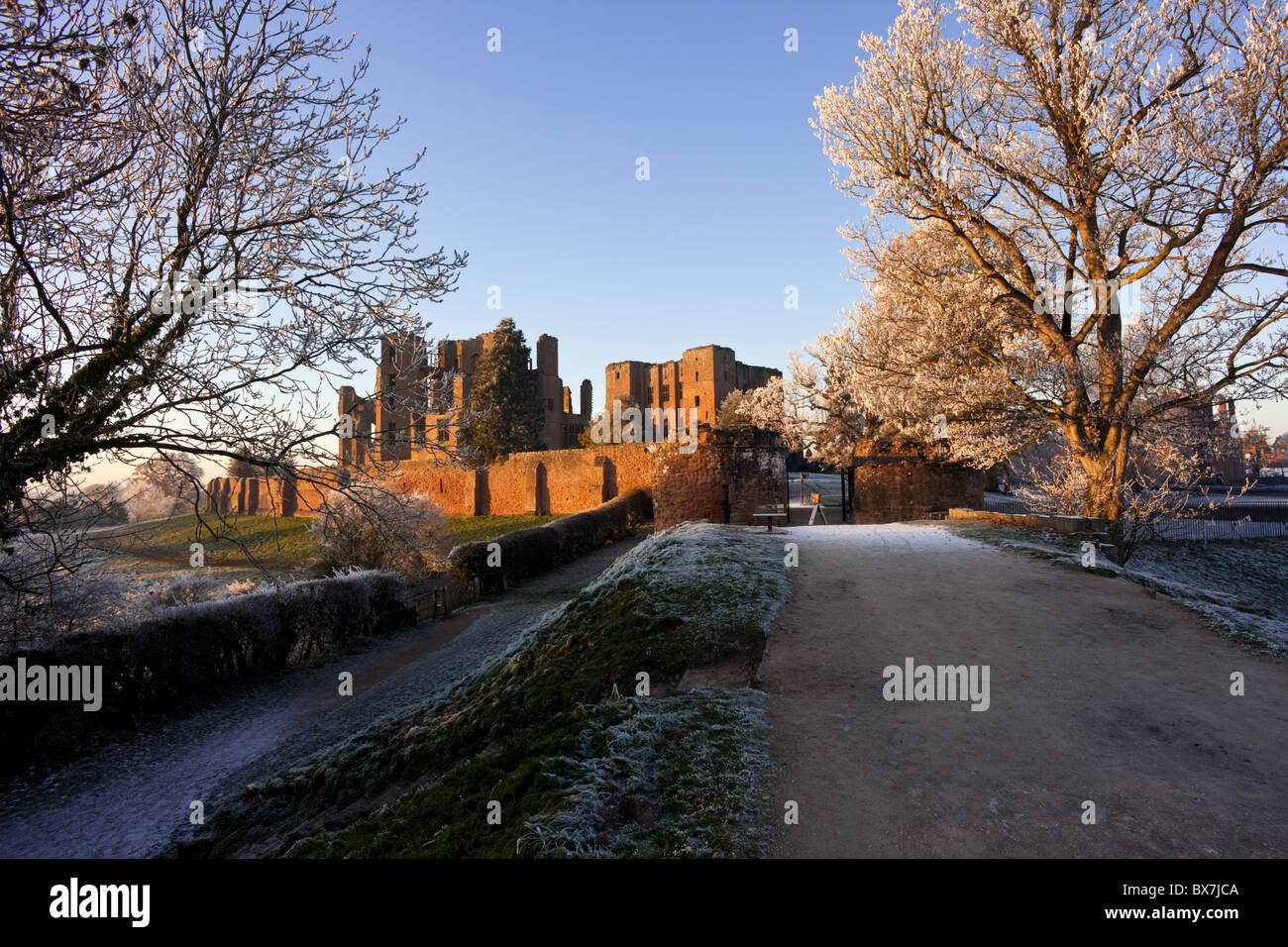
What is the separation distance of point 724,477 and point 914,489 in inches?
A: 249

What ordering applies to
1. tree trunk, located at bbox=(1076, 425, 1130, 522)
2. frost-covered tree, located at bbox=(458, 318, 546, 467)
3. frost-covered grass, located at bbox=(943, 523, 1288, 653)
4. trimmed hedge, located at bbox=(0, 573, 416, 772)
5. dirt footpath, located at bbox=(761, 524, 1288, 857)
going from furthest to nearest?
frost-covered tree, located at bbox=(458, 318, 546, 467) < tree trunk, located at bbox=(1076, 425, 1130, 522) < trimmed hedge, located at bbox=(0, 573, 416, 772) < frost-covered grass, located at bbox=(943, 523, 1288, 653) < dirt footpath, located at bbox=(761, 524, 1288, 857)

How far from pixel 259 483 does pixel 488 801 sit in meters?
58.8

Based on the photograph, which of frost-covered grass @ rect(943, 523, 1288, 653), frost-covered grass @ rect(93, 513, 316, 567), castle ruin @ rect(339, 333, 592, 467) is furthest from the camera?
frost-covered grass @ rect(93, 513, 316, 567)

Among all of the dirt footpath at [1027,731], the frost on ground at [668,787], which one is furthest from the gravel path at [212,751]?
the dirt footpath at [1027,731]

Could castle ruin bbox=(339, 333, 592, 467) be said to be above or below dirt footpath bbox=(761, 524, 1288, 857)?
above

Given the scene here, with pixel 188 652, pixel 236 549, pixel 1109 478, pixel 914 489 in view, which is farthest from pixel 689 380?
pixel 188 652

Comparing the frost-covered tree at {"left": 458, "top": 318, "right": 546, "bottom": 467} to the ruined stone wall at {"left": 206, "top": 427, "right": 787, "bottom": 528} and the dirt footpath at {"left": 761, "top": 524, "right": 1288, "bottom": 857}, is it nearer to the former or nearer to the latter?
the ruined stone wall at {"left": 206, "top": 427, "right": 787, "bottom": 528}

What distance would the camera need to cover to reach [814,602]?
26.2 feet

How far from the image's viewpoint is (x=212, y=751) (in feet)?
27.2

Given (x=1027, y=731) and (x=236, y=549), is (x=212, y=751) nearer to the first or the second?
(x=236, y=549)

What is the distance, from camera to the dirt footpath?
350 centimetres

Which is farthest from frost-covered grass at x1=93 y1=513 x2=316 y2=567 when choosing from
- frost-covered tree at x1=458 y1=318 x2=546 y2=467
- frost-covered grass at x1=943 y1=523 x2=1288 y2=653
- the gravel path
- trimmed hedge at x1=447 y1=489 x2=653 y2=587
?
frost-covered tree at x1=458 y1=318 x2=546 y2=467

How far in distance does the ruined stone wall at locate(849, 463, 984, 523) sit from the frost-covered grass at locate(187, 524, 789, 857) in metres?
12.0
